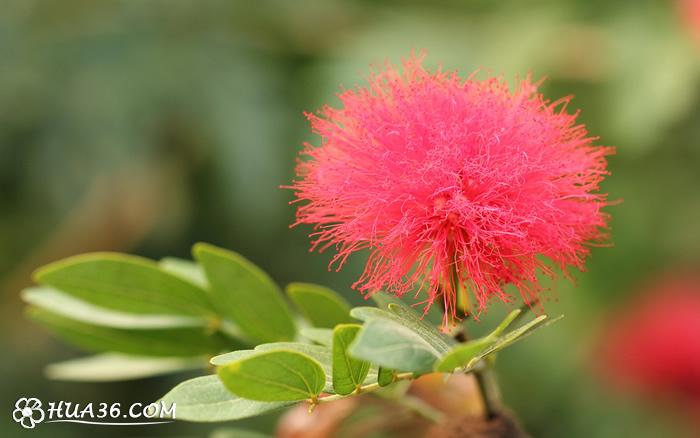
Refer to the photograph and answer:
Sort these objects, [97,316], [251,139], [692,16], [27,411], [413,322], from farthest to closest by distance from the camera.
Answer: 1. [251,139]
2. [692,16]
3. [97,316]
4. [27,411]
5. [413,322]

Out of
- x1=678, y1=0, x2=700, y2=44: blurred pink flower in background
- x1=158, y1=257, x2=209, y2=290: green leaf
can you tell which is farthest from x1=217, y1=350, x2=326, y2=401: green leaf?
x1=678, y1=0, x2=700, y2=44: blurred pink flower in background

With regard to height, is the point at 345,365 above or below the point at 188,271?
→ below

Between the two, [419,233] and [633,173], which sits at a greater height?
[633,173]

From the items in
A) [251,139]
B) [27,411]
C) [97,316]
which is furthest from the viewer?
[251,139]

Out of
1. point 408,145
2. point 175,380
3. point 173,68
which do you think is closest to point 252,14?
point 173,68

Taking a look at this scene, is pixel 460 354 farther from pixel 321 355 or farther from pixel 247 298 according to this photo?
pixel 247 298

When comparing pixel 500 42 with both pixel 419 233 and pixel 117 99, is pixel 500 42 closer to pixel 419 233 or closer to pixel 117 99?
pixel 117 99

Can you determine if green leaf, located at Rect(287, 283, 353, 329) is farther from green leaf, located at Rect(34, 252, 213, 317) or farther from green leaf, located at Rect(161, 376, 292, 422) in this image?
green leaf, located at Rect(161, 376, 292, 422)

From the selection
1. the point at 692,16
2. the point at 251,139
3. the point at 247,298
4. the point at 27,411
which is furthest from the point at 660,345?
the point at 27,411
